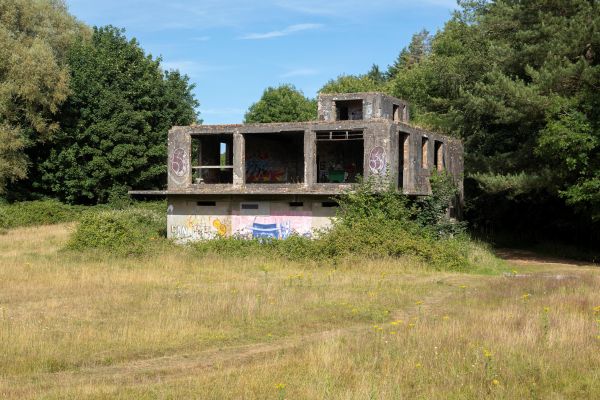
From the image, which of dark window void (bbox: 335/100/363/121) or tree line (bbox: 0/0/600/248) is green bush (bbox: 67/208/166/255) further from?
tree line (bbox: 0/0/600/248)

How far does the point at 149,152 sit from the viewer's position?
47.9 meters

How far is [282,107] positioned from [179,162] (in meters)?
36.1

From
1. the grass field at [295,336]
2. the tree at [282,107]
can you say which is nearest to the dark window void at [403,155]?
the grass field at [295,336]

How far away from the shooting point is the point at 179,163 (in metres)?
31.2

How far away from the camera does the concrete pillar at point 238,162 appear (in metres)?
29.9

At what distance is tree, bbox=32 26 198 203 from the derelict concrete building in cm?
1333

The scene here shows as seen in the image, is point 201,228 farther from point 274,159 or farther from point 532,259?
point 532,259

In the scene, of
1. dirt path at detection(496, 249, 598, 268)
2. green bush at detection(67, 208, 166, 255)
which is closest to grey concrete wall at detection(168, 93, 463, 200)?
green bush at detection(67, 208, 166, 255)

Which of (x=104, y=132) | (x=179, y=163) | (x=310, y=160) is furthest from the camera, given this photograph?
(x=104, y=132)

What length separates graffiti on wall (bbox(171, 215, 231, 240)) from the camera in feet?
99.4

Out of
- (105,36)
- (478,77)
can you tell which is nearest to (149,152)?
(105,36)

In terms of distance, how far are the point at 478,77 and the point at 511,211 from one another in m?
9.04

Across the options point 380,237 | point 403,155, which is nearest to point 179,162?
point 403,155

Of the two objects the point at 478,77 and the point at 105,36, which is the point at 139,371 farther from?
the point at 105,36
